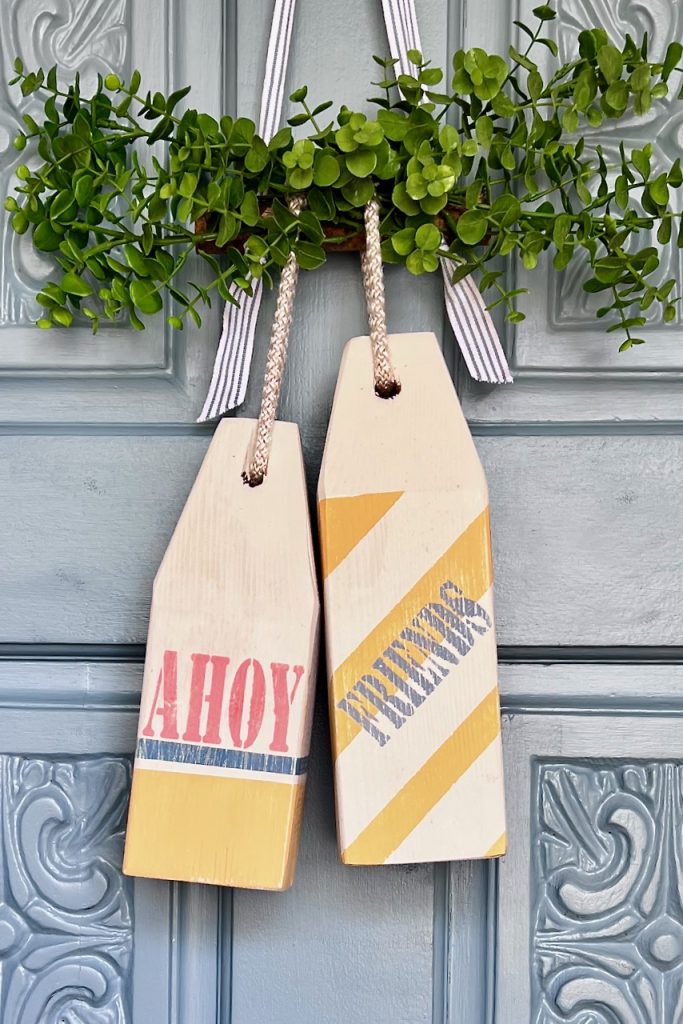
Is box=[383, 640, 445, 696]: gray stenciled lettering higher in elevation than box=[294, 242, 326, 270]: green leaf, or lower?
lower

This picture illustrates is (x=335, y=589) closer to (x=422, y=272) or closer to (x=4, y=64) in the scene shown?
(x=422, y=272)

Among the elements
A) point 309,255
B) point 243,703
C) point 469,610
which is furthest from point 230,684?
point 309,255

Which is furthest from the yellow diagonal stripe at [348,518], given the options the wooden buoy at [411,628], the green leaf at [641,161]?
the green leaf at [641,161]

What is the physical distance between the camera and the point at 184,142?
0.47 m

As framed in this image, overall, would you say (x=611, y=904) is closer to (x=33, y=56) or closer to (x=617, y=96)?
(x=617, y=96)

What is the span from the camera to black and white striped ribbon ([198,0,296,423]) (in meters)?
0.49

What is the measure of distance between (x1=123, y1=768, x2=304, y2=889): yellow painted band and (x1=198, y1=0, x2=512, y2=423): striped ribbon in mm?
199

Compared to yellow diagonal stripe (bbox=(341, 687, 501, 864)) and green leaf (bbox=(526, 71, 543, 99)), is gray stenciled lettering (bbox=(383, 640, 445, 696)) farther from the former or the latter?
green leaf (bbox=(526, 71, 543, 99))

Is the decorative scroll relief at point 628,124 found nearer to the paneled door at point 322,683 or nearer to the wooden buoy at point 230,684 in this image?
the paneled door at point 322,683

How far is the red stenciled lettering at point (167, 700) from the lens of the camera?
1.50 ft

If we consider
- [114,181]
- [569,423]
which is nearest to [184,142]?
[114,181]

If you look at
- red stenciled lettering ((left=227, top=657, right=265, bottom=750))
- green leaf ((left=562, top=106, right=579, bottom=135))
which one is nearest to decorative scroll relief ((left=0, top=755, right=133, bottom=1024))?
red stenciled lettering ((left=227, top=657, right=265, bottom=750))

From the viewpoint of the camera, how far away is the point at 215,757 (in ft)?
1.49

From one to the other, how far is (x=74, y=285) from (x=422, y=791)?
33 cm
